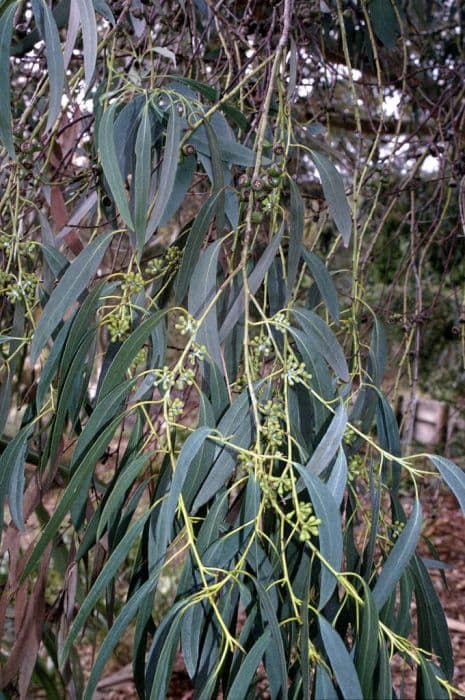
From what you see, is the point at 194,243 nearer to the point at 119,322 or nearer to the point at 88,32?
the point at 119,322

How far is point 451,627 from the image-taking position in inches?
99.7

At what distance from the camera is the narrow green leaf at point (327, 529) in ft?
2.19

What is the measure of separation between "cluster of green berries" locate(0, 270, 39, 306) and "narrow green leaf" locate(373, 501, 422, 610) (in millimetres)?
562

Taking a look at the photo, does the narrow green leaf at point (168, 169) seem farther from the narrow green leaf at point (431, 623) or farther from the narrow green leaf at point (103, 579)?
the narrow green leaf at point (431, 623)

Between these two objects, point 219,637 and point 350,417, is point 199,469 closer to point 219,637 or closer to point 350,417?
point 219,637

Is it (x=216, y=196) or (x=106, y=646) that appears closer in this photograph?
(x=106, y=646)

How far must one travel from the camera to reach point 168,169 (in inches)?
31.6

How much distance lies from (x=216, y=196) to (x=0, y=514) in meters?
0.52

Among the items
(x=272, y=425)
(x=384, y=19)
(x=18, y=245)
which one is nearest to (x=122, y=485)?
(x=272, y=425)

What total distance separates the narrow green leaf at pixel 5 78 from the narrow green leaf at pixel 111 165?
0.38 ft

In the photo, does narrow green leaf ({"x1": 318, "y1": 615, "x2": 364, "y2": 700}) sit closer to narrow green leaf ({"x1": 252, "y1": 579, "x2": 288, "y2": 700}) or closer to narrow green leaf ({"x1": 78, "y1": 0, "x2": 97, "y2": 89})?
narrow green leaf ({"x1": 252, "y1": 579, "x2": 288, "y2": 700})

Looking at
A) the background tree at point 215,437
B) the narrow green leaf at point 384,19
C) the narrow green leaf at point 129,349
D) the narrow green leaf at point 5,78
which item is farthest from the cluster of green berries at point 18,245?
the narrow green leaf at point 384,19

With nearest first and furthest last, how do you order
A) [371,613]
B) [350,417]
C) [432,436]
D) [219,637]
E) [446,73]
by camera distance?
1. [371,613]
2. [219,637]
3. [350,417]
4. [446,73]
5. [432,436]

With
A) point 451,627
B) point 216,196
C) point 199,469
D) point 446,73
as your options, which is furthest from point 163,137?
point 451,627
